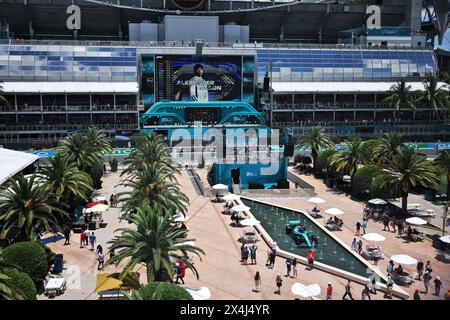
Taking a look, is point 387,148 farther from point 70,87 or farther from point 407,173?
point 70,87

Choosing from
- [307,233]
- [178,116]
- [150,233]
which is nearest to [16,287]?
[150,233]

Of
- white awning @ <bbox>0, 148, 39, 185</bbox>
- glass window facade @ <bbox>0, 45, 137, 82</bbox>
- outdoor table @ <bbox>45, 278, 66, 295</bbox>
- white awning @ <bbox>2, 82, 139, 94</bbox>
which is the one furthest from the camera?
glass window facade @ <bbox>0, 45, 137, 82</bbox>

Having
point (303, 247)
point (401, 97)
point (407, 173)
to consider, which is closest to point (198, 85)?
point (401, 97)

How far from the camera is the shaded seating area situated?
1043 inches

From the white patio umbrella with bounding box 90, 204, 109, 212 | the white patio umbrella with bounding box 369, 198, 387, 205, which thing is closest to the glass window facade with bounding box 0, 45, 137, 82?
the white patio umbrella with bounding box 90, 204, 109, 212

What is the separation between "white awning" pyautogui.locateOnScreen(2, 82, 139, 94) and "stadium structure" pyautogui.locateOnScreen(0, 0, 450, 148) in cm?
18

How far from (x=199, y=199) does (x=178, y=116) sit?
149 feet

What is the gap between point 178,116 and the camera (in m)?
97.8

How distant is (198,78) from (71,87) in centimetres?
2311

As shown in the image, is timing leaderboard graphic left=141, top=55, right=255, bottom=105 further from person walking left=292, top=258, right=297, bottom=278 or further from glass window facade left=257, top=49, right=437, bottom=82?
person walking left=292, top=258, right=297, bottom=278

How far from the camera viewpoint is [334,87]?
99.4 m
